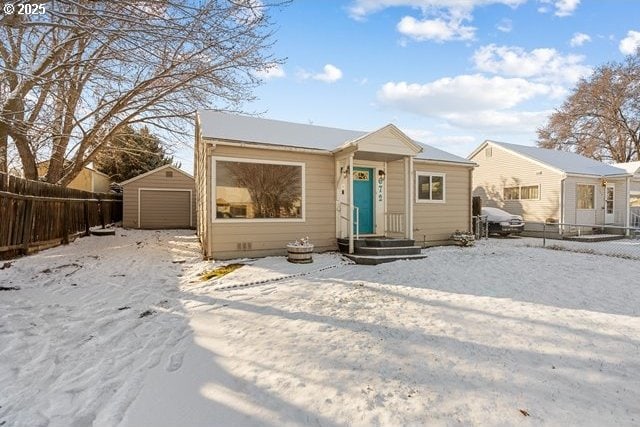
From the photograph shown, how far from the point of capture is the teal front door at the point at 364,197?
33.7ft

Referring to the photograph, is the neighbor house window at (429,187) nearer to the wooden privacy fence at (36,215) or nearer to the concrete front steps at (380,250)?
the concrete front steps at (380,250)

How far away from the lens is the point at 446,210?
11711 mm

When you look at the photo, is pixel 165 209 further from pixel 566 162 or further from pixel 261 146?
pixel 566 162

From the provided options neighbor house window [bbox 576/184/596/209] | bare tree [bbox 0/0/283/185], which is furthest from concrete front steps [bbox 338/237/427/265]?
neighbor house window [bbox 576/184/596/209]

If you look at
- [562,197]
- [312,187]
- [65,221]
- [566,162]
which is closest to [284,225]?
[312,187]

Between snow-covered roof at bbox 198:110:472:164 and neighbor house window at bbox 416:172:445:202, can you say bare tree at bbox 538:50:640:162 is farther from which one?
neighbor house window at bbox 416:172:445:202

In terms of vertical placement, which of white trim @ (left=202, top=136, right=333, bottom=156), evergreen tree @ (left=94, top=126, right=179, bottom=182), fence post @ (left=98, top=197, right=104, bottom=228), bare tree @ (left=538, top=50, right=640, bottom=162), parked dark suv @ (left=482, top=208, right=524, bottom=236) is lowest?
parked dark suv @ (left=482, top=208, right=524, bottom=236)

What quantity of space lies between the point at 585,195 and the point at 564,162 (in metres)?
1.90

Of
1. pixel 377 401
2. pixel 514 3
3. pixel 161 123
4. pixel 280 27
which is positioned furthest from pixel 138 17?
pixel 161 123

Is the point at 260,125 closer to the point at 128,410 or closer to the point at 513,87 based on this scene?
the point at 128,410

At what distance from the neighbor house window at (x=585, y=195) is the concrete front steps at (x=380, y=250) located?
11.9 metres

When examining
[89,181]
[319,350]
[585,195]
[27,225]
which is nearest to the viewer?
[319,350]

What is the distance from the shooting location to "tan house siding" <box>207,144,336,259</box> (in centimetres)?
851

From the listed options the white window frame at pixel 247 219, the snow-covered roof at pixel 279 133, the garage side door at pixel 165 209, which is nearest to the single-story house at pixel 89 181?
the garage side door at pixel 165 209
